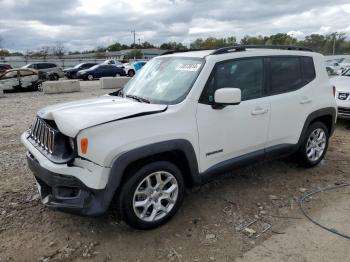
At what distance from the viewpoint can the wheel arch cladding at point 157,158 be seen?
3.10 meters

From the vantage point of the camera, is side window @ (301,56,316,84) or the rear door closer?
the rear door

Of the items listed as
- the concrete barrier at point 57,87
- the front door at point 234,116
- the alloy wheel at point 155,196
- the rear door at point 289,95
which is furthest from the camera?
the concrete barrier at point 57,87

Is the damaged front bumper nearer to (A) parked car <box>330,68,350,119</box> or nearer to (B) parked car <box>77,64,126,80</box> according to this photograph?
(A) parked car <box>330,68,350,119</box>

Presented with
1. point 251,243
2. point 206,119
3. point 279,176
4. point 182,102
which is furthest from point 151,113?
point 279,176

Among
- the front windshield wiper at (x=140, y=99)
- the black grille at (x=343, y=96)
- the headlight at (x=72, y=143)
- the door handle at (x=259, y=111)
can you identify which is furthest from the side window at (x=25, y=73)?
the door handle at (x=259, y=111)

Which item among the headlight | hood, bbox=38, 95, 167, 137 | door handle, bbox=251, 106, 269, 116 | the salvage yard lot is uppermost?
hood, bbox=38, 95, 167, 137

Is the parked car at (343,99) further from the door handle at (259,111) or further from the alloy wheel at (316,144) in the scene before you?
the door handle at (259,111)

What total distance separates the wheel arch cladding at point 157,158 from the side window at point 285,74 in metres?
1.60

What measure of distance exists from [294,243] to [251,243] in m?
0.41

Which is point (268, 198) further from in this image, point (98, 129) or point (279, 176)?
point (98, 129)

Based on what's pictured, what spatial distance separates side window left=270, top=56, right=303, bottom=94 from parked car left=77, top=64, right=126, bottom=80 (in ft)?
88.6

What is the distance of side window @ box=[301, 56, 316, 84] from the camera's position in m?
4.93

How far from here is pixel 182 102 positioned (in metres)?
3.61

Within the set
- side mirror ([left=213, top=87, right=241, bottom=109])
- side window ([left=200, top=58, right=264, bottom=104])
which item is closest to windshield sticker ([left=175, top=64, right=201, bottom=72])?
side window ([left=200, top=58, right=264, bottom=104])
